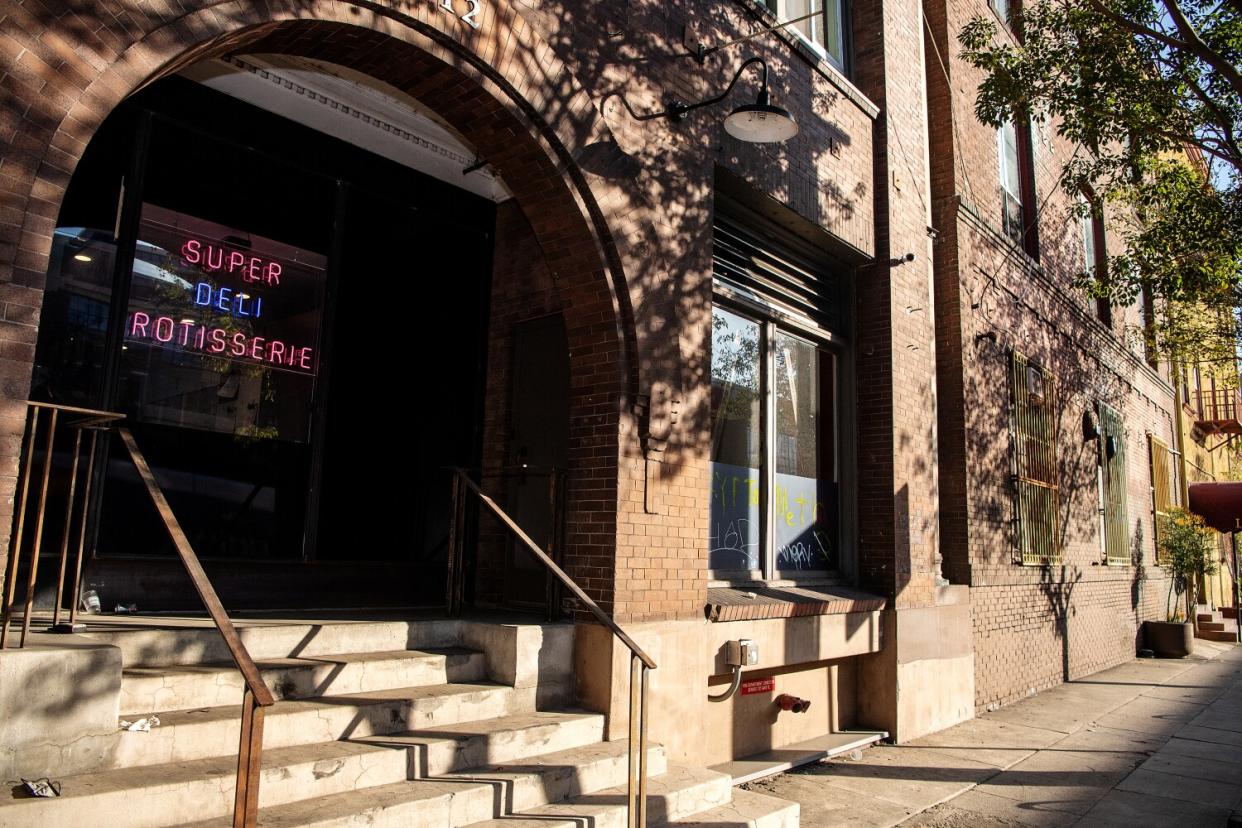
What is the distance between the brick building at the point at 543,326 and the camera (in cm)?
521

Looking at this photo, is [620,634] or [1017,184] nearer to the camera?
[620,634]

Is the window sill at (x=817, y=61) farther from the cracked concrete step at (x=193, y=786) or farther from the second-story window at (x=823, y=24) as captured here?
the cracked concrete step at (x=193, y=786)

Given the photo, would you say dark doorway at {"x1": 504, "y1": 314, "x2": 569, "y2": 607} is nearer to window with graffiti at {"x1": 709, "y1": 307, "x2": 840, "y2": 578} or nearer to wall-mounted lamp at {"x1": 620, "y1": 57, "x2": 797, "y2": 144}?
window with graffiti at {"x1": 709, "y1": 307, "x2": 840, "y2": 578}

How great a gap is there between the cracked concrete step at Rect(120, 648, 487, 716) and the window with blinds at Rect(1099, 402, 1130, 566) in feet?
39.9

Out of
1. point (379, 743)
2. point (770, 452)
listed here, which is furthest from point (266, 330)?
point (770, 452)

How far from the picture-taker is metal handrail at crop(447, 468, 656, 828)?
4.29 m

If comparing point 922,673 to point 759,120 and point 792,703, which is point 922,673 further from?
point 759,120

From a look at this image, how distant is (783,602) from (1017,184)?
8.65 meters

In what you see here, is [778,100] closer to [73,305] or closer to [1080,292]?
[73,305]

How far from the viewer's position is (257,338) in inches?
253

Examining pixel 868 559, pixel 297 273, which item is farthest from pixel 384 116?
pixel 868 559

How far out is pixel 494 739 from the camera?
180 inches

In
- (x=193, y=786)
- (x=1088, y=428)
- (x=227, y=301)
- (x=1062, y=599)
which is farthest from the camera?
(x=1088, y=428)

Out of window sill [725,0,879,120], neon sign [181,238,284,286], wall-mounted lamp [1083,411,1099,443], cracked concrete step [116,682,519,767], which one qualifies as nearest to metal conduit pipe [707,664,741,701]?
cracked concrete step [116,682,519,767]
